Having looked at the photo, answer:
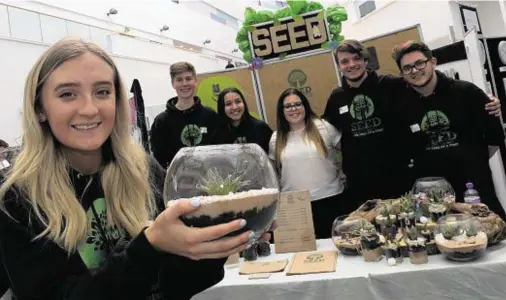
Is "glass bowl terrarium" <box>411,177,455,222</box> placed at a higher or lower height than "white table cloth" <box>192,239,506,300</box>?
higher

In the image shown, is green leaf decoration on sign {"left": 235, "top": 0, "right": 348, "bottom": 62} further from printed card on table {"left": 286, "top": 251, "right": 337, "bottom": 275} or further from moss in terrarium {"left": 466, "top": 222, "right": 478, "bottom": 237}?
moss in terrarium {"left": 466, "top": 222, "right": 478, "bottom": 237}

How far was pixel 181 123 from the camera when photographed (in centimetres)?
293

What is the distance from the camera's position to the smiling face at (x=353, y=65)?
2.37 m

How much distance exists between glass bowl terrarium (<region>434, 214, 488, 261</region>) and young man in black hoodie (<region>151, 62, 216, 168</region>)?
181 cm

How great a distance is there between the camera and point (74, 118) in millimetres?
688

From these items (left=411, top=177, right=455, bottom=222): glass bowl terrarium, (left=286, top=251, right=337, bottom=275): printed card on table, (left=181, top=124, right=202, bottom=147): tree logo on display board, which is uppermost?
(left=181, top=124, right=202, bottom=147): tree logo on display board

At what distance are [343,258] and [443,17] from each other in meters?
7.38

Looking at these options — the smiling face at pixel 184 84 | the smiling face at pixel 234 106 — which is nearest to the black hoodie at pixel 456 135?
the smiling face at pixel 234 106

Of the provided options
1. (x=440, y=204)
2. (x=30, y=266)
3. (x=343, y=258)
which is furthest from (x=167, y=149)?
(x=30, y=266)

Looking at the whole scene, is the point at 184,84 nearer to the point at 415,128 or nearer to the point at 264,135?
the point at 264,135

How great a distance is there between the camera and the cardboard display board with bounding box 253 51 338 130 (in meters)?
3.76

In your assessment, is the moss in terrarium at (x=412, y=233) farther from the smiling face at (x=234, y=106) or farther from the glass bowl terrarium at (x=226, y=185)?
the smiling face at (x=234, y=106)

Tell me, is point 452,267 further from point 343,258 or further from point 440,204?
point 343,258

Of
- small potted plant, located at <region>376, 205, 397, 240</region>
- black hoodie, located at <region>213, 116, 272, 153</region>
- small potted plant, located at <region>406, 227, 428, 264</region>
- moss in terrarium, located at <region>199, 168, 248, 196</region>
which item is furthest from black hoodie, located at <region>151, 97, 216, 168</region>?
moss in terrarium, located at <region>199, 168, 248, 196</region>
